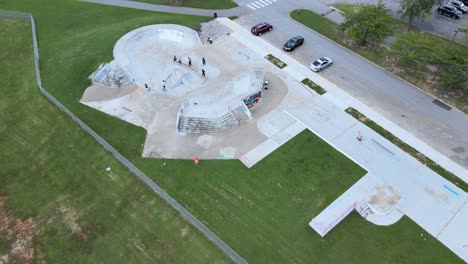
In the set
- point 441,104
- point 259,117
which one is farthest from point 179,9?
point 441,104

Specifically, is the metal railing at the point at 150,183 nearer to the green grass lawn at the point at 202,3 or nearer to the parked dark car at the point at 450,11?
the green grass lawn at the point at 202,3

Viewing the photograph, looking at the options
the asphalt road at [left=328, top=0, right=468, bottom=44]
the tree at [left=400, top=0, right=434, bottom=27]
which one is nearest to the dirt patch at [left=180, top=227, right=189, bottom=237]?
the tree at [left=400, top=0, right=434, bottom=27]

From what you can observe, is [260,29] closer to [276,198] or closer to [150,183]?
[276,198]

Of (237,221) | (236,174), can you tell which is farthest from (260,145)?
(237,221)

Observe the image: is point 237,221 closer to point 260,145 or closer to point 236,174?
point 236,174

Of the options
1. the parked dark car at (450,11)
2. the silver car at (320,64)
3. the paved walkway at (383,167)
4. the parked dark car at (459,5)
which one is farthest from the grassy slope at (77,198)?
the parked dark car at (459,5)

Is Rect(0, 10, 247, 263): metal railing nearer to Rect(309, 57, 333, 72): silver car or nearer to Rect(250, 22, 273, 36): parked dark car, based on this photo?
Rect(309, 57, 333, 72): silver car
